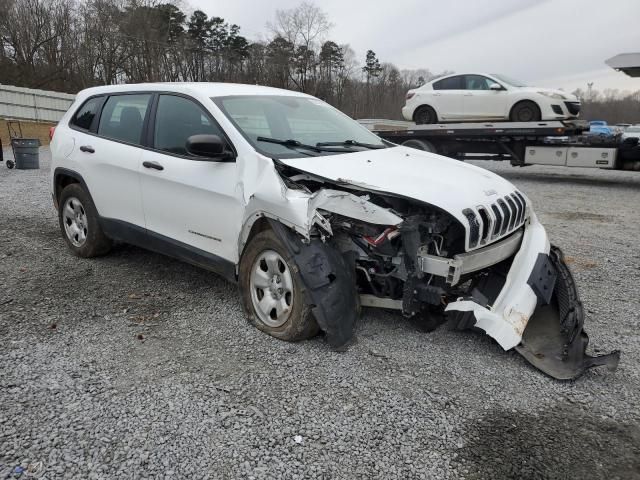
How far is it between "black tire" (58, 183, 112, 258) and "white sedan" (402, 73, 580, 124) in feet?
34.1

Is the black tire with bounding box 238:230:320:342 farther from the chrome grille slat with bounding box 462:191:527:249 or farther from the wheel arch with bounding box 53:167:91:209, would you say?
the wheel arch with bounding box 53:167:91:209

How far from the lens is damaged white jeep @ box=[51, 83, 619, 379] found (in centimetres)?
319

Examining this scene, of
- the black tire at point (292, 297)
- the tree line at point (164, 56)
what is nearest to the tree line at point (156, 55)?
Result: the tree line at point (164, 56)

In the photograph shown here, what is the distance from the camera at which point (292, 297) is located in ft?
11.0

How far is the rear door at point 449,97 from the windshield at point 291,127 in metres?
9.03

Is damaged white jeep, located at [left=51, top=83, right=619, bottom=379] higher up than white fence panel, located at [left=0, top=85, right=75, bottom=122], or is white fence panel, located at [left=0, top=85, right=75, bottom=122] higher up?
white fence panel, located at [left=0, top=85, right=75, bottom=122]

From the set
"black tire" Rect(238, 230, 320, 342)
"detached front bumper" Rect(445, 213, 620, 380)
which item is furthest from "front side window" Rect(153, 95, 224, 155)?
"detached front bumper" Rect(445, 213, 620, 380)

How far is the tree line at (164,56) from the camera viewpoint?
34.9 metres

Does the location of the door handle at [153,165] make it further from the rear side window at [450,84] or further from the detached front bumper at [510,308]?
the rear side window at [450,84]

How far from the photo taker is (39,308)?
4000 mm

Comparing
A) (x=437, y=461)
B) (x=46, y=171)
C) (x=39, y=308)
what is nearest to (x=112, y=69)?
(x=46, y=171)

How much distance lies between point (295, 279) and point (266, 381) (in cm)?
68

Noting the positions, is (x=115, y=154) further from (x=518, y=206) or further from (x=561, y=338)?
(x=561, y=338)

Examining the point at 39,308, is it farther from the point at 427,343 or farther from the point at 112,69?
the point at 112,69
